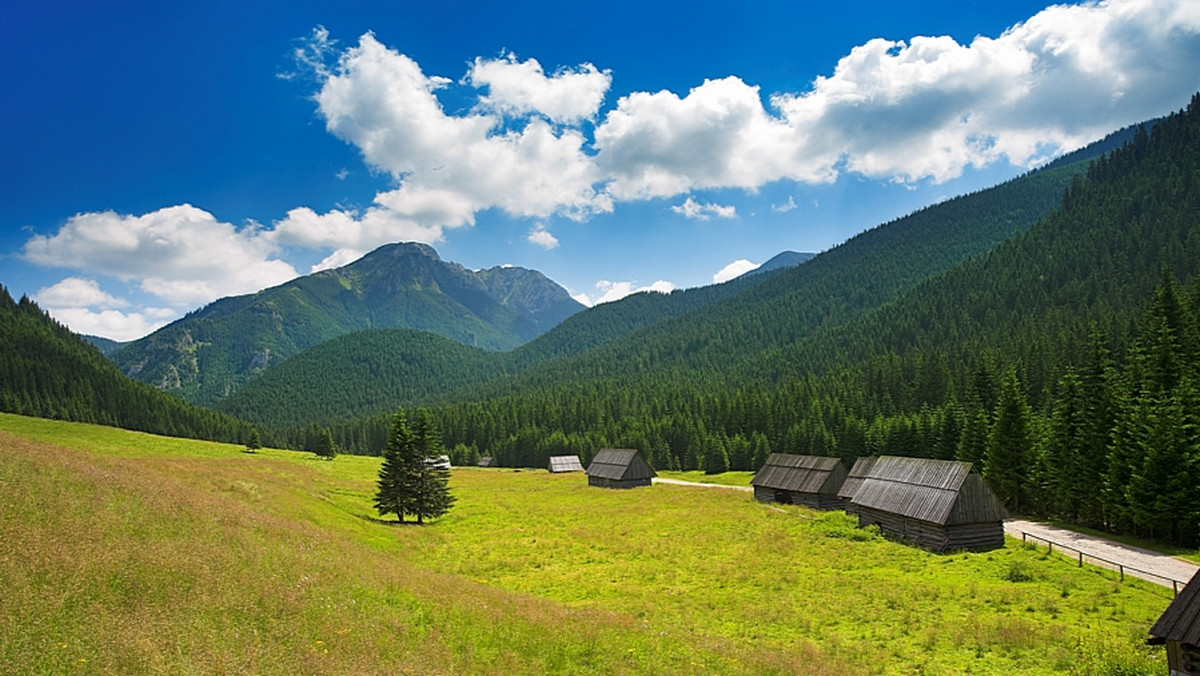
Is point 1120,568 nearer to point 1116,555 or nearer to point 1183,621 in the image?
point 1116,555

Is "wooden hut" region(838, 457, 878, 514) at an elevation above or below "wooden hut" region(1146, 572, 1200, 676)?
below

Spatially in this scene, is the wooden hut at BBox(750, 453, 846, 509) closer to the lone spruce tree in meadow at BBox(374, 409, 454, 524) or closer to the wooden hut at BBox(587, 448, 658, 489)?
the wooden hut at BBox(587, 448, 658, 489)

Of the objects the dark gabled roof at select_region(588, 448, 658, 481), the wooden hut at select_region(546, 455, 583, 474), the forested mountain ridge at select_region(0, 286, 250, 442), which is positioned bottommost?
the wooden hut at select_region(546, 455, 583, 474)

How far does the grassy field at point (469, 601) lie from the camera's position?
41.0 ft

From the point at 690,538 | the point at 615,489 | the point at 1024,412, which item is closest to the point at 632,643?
the point at 690,538

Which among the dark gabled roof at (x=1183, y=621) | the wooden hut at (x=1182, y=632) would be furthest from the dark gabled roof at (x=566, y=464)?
the dark gabled roof at (x=1183, y=621)

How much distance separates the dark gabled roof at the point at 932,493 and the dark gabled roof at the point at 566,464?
73133mm

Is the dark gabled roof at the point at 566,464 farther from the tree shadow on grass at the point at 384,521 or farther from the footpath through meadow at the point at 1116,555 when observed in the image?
the footpath through meadow at the point at 1116,555

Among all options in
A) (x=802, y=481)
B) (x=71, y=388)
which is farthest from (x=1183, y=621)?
(x=71, y=388)

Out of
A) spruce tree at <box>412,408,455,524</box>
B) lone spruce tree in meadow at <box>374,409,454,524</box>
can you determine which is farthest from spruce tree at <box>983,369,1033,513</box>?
lone spruce tree in meadow at <box>374,409,454,524</box>

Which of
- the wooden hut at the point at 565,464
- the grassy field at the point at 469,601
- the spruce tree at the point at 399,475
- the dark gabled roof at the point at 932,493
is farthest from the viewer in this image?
the wooden hut at the point at 565,464

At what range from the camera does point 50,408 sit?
112 metres

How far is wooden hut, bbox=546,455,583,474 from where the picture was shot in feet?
373

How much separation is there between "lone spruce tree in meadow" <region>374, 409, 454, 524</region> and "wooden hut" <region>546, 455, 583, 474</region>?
66148mm
